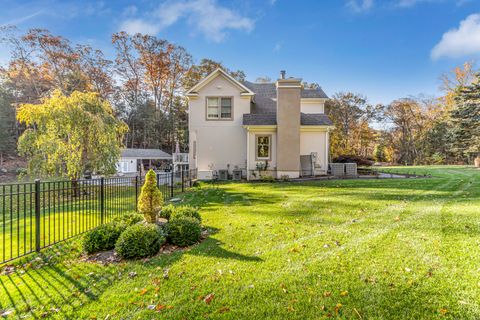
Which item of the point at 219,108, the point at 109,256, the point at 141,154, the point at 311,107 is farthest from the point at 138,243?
the point at 141,154

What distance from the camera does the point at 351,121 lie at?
119 ft

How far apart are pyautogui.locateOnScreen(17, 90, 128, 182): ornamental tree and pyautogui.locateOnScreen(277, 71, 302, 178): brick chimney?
404 inches

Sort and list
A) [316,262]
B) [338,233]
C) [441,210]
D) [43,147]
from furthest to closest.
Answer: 1. [43,147]
2. [441,210]
3. [338,233]
4. [316,262]

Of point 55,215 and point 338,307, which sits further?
point 55,215

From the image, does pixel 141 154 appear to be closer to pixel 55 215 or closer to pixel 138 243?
pixel 55 215

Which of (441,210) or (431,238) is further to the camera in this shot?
(441,210)

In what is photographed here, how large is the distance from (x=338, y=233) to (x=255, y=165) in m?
11.2

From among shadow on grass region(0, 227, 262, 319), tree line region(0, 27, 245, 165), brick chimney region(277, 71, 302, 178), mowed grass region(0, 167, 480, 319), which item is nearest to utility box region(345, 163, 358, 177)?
brick chimney region(277, 71, 302, 178)

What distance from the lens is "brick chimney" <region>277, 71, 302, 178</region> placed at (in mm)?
15242

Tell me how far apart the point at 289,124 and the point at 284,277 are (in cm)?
1288

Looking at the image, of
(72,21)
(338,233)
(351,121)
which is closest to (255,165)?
(338,233)

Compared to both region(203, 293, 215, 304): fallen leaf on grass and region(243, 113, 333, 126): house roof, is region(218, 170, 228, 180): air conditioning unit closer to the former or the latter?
region(243, 113, 333, 126): house roof

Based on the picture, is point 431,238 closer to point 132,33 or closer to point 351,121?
point 351,121

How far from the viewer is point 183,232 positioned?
4.97 m
